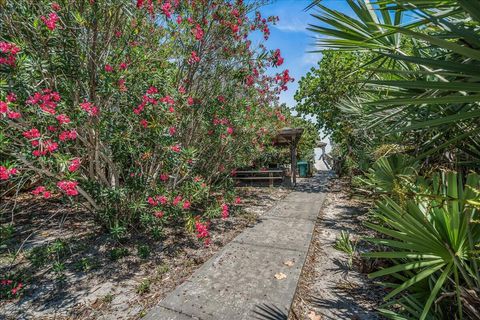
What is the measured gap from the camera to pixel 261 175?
13.3 metres

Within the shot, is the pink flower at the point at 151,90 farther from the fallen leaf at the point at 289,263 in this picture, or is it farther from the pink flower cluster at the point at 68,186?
the fallen leaf at the point at 289,263

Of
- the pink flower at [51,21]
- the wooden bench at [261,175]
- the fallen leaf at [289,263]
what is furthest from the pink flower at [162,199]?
the wooden bench at [261,175]

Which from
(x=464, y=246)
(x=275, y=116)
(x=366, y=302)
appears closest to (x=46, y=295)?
(x=366, y=302)

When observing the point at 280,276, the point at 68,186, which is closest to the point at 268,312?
the point at 280,276

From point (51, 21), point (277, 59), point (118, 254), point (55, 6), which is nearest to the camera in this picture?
point (51, 21)

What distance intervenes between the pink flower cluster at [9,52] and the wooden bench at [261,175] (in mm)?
10228

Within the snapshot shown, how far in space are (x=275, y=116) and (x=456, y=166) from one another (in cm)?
548

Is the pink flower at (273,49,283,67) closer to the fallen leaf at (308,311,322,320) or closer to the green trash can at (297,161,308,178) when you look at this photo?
the fallen leaf at (308,311,322,320)

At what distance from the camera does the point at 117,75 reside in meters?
3.07

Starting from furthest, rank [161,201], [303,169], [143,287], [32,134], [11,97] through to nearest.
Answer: [303,169], [161,201], [143,287], [32,134], [11,97]

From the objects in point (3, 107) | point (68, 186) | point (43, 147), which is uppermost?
point (3, 107)

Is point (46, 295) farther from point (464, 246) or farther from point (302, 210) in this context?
point (302, 210)

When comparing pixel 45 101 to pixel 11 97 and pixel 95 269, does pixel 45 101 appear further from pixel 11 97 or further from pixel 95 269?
pixel 95 269

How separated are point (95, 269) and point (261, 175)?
10.4 metres
